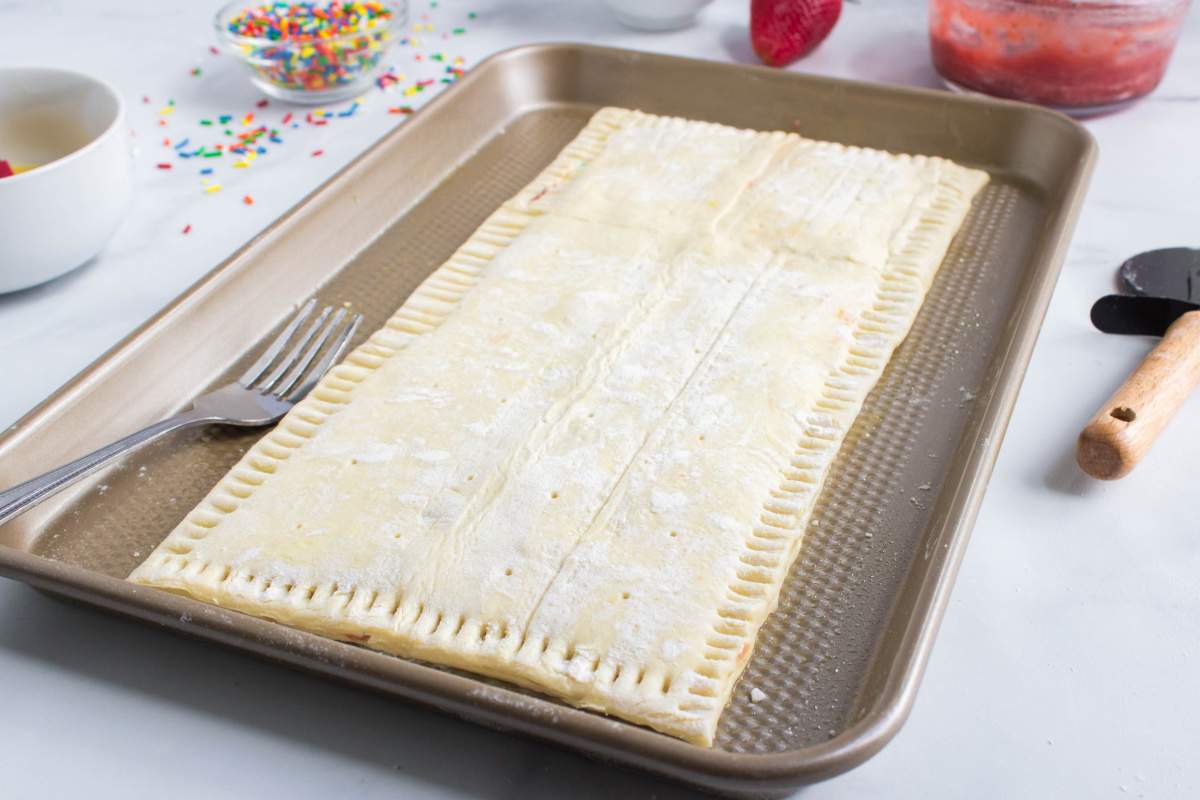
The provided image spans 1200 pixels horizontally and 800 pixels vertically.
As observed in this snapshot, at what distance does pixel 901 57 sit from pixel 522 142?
2.76 ft

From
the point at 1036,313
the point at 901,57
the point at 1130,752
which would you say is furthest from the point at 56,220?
the point at 901,57

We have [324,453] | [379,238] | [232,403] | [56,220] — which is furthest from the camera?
[379,238]

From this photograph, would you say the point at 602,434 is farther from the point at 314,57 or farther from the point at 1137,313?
the point at 314,57

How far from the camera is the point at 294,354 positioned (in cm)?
146

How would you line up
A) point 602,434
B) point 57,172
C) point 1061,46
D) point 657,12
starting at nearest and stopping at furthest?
point 602,434
point 57,172
point 1061,46
point 657,12

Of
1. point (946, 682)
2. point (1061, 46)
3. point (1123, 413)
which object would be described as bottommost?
point (946, 682)

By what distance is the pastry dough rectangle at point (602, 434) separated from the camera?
1.06 m

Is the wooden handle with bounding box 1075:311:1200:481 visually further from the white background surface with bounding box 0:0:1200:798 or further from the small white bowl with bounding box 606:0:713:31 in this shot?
the small white bowl with bounding box 606:0:713:31

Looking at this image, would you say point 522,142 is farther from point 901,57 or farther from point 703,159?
point 901,57

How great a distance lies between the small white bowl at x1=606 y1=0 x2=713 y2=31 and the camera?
233 cm

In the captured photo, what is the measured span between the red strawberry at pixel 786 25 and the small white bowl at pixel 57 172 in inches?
44.1

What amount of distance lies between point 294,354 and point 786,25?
118 centimetres

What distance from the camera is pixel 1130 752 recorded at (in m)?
1.04

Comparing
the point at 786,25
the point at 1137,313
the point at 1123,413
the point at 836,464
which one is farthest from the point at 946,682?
the point at 786,25
